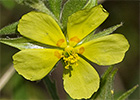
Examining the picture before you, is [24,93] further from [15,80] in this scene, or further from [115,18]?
[115,18]

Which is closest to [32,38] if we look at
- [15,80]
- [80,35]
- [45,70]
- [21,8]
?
[45,70]

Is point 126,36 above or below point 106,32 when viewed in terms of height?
below

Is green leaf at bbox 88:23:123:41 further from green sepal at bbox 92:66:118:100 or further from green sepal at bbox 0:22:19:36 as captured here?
green sepal at bbox 0:22:19:36

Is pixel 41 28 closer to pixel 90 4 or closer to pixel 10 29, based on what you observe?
pixel 10 29

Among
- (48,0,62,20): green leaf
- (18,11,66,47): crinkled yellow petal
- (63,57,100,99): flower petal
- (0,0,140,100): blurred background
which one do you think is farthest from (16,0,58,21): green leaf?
(0,0,140,100): blurred background

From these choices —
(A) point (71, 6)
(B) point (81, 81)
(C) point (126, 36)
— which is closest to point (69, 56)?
(B) point (81, 81)

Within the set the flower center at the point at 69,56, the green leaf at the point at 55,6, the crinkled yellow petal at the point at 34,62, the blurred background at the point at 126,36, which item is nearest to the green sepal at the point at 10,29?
the crinkled yellow petal at the point at 34,62

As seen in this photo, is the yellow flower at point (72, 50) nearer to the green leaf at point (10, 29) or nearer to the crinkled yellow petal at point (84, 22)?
the crinkled yellow petal at point (84, 22)

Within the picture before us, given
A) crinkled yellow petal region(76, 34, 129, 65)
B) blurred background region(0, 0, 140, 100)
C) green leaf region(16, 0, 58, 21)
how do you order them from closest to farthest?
crinkled yellow petal region(76, 34, 129, 65)
green leaf region(16, 0, 58, 21)
blurred background region(0, 0, 140, 100)
